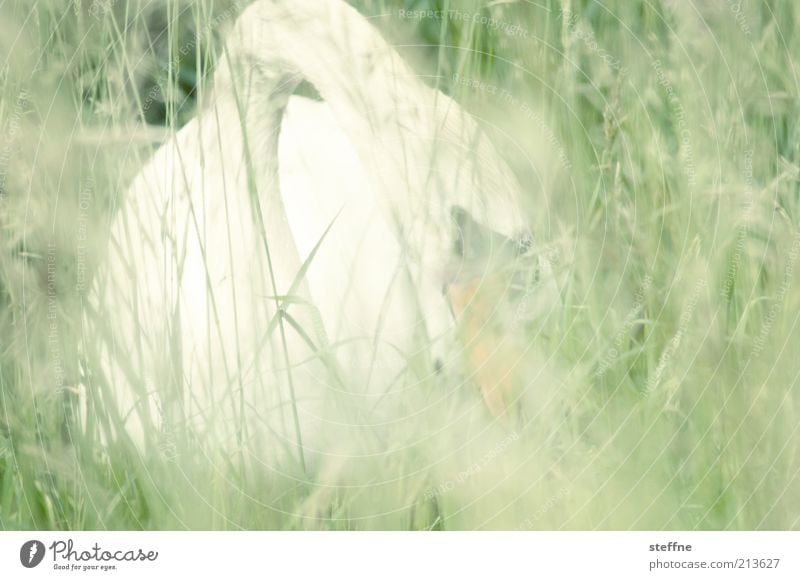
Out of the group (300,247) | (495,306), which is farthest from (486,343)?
(300,247)

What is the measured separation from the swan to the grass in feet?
0.07

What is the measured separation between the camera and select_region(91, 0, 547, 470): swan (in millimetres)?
736

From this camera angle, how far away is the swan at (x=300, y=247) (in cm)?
74

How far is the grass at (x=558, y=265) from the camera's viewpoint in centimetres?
73

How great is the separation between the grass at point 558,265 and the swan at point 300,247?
A: 0.07 ft

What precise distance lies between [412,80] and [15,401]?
0.44 metres

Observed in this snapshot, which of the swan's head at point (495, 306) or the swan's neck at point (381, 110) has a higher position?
the swan's neck at point (381, 110)

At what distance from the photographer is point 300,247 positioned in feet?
2.44

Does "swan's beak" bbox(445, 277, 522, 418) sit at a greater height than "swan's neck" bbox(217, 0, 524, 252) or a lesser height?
lesser

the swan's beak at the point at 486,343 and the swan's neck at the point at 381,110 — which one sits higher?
the swan's neck at the point at 381,110

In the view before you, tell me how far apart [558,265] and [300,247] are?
23cm

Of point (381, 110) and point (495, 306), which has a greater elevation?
point (381, 110)

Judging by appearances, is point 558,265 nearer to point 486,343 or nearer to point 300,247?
point 486,343
